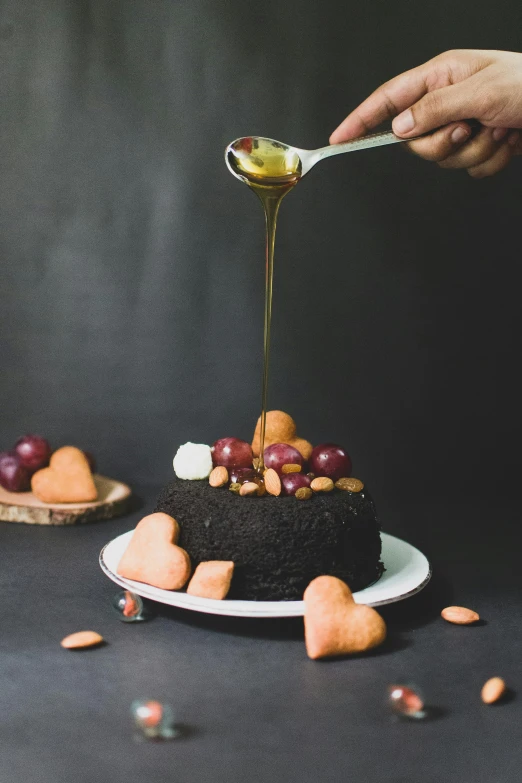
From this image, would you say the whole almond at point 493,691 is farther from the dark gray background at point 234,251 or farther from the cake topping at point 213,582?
the dark gray background at point 234,251

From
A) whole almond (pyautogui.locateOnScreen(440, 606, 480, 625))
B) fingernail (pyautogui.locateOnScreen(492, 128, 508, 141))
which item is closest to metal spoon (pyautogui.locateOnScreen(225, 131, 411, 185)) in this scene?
fingernail (pyautogui.locateOnScreen(492, 128, 508, 141))

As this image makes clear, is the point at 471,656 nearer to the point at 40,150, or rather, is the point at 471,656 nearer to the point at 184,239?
the point at 184,239

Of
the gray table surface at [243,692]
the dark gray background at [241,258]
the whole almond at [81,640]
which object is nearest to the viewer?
the gray table surface at [243,692]

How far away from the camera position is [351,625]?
1345mm

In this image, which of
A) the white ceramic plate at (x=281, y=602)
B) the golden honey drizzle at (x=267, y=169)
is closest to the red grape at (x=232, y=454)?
the golden honey drizzle at (x=267, y=169)

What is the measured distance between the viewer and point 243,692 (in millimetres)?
1239

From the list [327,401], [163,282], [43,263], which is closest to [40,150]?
[43,263]

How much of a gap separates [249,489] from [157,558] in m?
0.19

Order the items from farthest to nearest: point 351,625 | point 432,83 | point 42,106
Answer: point 42,106
point 432,83
point 351,625

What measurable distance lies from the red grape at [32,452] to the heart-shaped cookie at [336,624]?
985 millimetres

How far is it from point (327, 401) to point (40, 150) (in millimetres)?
1009

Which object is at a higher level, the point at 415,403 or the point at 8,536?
the point at 415,403

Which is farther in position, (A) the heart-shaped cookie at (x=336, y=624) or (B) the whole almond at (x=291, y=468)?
(B) the whole almond at (x=291, y=468)

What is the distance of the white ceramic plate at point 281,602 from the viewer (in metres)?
1.37
